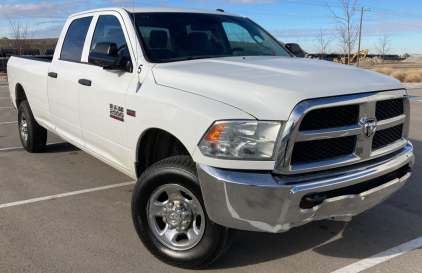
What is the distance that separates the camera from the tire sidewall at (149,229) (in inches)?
110

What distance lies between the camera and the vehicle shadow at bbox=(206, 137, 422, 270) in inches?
127

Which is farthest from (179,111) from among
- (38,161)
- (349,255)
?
(38,161)

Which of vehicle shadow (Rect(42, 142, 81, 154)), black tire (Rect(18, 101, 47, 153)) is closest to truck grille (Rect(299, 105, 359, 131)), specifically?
black tire (Rect(18, 101, 47, 153))

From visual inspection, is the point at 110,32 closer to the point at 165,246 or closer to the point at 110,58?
the point at 110,58

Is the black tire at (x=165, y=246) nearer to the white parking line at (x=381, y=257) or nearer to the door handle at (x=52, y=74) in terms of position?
the white parking line at (x=381, y=257)

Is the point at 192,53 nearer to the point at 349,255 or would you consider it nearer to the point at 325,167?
the point at 325,167

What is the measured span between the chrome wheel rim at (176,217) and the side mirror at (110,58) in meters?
1.20

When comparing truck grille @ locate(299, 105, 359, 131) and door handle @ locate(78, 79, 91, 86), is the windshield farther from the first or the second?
truck grille @ locate(299, 105, 359, 131)

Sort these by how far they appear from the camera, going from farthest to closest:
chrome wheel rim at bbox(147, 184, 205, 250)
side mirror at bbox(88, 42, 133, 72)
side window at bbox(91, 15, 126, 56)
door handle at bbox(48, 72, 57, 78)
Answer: door handle at bbox(48, 72, 57, 78) → side window at bbox(91, 15, 126, 56) → side mirror at bbox(88, 42, 133, 72) → chrome wheel rim at bbox(147, 184, 205, 250)

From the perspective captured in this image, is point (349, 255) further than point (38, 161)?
No

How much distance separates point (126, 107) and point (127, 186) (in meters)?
1.69

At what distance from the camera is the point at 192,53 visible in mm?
3842

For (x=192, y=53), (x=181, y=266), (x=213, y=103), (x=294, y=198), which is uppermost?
(x=192, y=53)

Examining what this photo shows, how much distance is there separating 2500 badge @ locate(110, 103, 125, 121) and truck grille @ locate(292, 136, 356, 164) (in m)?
1.64
